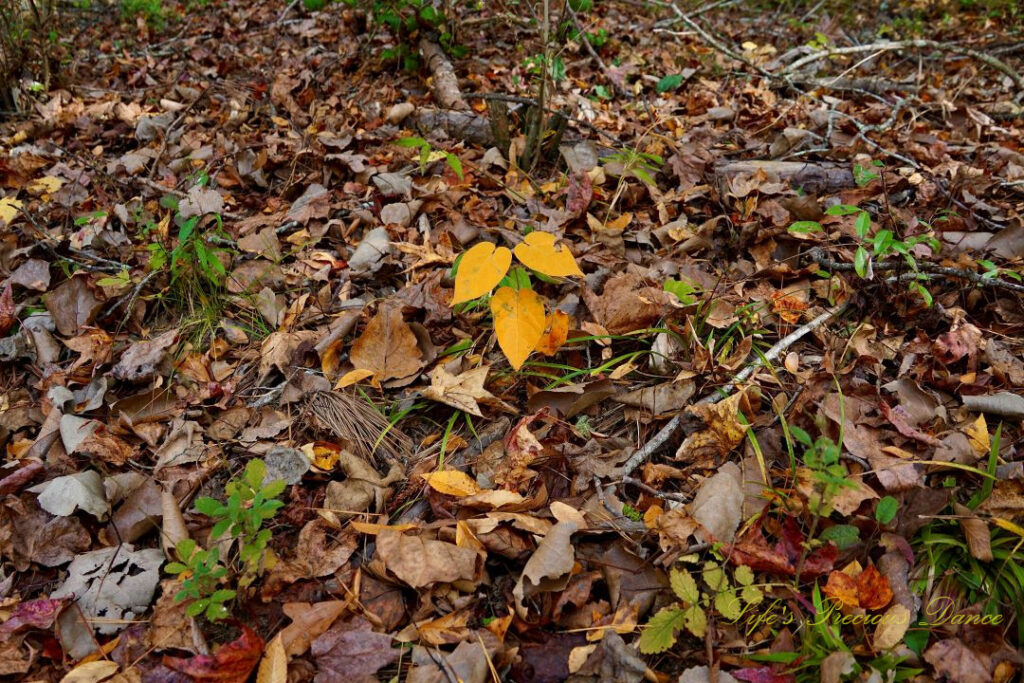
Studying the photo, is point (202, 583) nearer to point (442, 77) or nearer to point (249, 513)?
point (249, 513)

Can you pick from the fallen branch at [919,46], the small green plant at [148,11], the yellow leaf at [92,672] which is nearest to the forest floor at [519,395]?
the yellow leaf at [92,672]

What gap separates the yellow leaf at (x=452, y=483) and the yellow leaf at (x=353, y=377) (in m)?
0.49

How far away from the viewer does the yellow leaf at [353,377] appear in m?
2.15

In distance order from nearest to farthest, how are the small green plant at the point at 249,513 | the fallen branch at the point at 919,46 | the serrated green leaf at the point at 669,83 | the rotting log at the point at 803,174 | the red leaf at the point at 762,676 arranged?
the red leaf at the point at 762,676
the small green plant at the point at 249,513
the rotting log at the point at 803,174
the fallen branch at the point at 919,46
the serrated green leaf at the point at 669,83

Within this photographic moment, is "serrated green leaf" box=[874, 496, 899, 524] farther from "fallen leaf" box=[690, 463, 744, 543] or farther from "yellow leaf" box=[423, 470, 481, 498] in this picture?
"yellow leaf" box=[423, 470, 481, 498]

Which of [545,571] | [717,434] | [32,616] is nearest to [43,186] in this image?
[32,616]

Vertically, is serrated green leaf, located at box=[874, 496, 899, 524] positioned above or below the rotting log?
below

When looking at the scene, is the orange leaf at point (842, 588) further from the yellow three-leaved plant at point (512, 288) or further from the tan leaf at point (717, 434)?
the yellow three-leaved plant at point (512, 288)

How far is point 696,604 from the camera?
4.79ft

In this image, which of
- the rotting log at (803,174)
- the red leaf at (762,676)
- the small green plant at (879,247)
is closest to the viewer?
the red leaf at (762,676)

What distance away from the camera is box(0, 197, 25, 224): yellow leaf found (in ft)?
9.38

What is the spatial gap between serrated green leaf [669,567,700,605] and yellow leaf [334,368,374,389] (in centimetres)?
121

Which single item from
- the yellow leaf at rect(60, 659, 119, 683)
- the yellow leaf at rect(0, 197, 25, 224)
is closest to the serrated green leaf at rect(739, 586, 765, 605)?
the yellow leaf at rect(60, 659, 119, 683)

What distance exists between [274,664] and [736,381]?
1.54 metres
